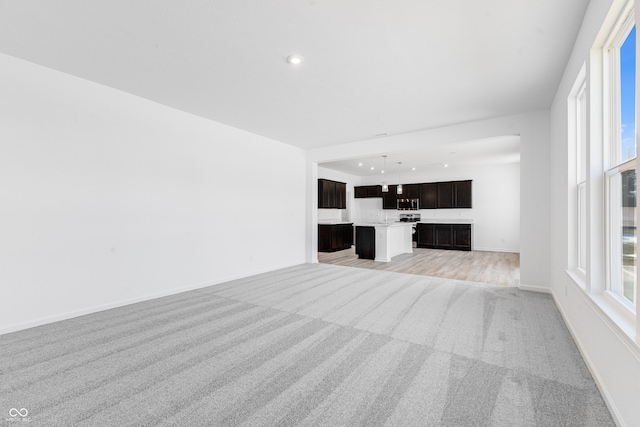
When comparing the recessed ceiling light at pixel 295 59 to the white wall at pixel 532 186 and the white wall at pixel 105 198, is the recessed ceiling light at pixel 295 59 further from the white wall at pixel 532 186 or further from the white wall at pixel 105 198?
the white wall at pixel 532 186

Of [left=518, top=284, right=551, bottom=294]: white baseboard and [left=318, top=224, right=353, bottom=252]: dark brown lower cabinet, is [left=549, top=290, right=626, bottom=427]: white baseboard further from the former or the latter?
[left=318, top=224, right=353, bottom=252]: dark brown lower cabinet

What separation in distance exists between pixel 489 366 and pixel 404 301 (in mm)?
1604

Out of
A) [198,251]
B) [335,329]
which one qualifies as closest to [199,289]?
[198,251]

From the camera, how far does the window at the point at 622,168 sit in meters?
→ 1.77

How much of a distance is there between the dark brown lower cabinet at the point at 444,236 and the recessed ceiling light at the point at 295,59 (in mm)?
8001

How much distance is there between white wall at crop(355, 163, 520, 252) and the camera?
8.73m

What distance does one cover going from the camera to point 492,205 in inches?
356

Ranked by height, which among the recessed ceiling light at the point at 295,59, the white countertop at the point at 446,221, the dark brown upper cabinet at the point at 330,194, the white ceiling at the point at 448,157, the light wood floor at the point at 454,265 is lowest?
the light wood floor at the point at 454,265

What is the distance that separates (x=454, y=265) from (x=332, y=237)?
3.58 metres

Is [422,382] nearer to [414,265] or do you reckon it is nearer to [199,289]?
[199,289]

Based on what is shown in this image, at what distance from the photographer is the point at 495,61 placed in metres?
2.89

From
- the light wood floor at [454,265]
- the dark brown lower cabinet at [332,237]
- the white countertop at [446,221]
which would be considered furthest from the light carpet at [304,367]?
the white countertop at [446,221]

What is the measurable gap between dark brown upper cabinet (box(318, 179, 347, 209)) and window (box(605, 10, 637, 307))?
275 inches

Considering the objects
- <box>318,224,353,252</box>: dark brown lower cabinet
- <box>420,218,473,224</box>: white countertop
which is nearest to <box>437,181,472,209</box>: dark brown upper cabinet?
<box>420,218,473,224</box>: white countertop
